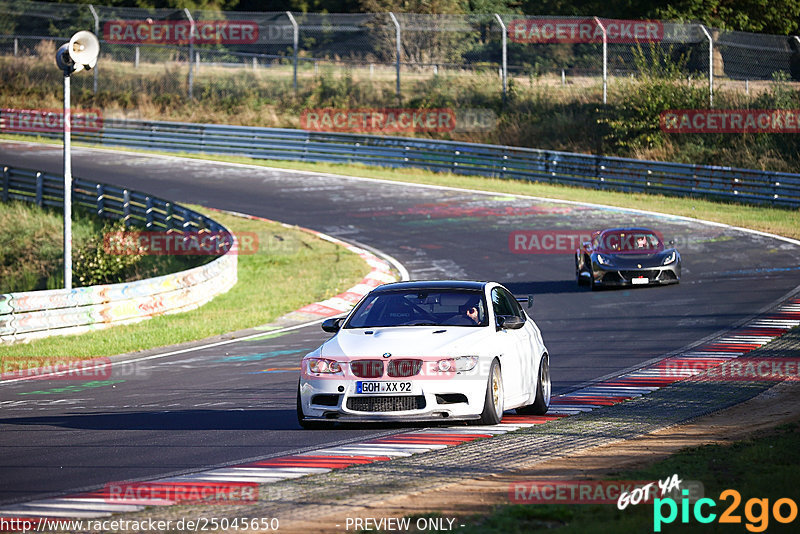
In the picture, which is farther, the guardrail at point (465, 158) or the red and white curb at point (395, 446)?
the guardrail at point (465, 158)

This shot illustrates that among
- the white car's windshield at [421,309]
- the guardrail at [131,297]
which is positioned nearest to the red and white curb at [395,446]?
the white car's windshield at [421,309]

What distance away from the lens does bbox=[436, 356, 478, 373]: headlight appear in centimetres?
991

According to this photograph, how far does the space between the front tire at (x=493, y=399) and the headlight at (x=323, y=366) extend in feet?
4.47

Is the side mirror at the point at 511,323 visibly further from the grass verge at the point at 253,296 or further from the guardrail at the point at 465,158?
the guardrail at the point at 465,158

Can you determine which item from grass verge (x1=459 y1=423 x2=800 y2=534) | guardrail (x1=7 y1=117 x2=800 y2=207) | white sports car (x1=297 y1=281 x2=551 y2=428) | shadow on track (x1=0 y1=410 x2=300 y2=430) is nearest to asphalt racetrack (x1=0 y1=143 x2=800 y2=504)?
shadow on track (x1=0 y1=410 x2=300 y2=430)

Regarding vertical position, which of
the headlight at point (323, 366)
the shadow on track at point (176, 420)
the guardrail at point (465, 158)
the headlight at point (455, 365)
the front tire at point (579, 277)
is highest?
the headlight at point (455, 365)

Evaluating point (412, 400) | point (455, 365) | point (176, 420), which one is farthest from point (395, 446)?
point (176, 420)

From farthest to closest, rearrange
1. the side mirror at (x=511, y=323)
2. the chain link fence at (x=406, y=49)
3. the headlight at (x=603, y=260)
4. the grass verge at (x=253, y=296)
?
the chain link fence at (x=406, y=49), the headlight at (x=603, y=260), the grass verge at (x=253, y=296), the side mirror at (x=511, y=323)

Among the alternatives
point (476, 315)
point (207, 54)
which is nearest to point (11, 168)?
point (207, 54)

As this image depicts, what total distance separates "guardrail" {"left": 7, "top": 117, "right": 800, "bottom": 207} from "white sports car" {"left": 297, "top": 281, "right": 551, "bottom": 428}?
2569 cm

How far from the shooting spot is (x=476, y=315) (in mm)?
10898

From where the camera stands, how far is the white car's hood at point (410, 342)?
10.0 metres

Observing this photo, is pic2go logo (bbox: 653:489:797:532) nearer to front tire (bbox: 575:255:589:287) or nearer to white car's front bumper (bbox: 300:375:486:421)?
white car's front bumper (bbox: 300:375:486:421)

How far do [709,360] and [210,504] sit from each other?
364 inches
